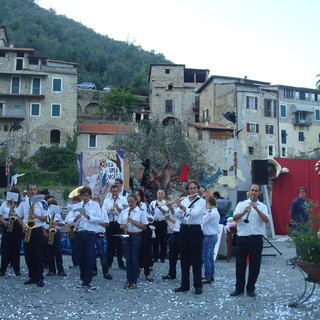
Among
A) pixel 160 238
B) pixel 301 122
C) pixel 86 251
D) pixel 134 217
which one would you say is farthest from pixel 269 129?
pixel 86 251

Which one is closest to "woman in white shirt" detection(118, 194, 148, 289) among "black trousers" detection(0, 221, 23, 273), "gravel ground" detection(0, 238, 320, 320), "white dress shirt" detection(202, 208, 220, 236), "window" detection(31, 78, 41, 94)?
"gravel ground" detection(0, 238, 320, 320)

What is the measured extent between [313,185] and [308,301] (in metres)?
10.3

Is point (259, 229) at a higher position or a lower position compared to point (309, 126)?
lower

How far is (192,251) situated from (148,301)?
1.09m

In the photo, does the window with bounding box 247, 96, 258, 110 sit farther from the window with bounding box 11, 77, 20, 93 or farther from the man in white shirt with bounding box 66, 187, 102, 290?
the man in white shirt with bounding box 66, 187, 102, 290

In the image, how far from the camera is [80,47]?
75.1m

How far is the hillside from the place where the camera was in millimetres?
65625

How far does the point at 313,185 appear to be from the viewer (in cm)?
1532

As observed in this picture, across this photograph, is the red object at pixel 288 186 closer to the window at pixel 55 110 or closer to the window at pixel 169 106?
the window at pixel 55 110

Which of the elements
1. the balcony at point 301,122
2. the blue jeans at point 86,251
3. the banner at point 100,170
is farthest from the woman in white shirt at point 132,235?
the balcony at point 301,122

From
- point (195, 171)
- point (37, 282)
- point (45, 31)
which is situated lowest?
point (37, 282)

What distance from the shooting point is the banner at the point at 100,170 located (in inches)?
523

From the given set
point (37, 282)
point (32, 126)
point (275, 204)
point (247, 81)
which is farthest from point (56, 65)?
point (37, 282)

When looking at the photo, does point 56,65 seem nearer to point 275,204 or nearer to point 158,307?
point 275,204
